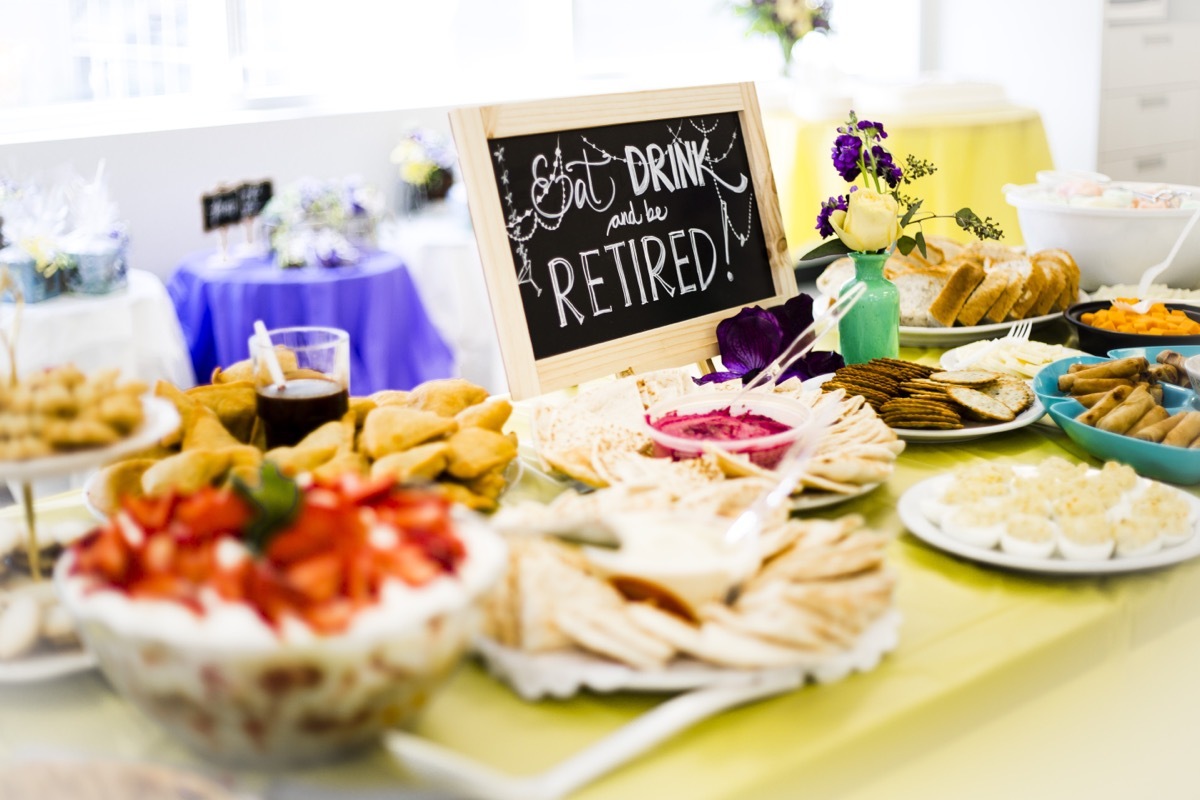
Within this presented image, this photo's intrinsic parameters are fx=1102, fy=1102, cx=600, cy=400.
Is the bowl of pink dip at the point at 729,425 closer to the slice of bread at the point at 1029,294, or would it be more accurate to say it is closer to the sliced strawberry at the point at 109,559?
the sliced strawberry at the point at 109,559

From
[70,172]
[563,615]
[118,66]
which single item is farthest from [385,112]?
[563,615]

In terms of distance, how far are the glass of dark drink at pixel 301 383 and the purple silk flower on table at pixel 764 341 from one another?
0.46m

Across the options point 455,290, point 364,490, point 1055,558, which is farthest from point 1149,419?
point 455,290

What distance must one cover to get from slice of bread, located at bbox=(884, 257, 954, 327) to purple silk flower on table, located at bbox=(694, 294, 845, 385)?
0.38 meters

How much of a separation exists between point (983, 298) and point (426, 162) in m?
3.32

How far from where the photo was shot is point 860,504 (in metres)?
1.13

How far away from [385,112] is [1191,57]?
367 cm

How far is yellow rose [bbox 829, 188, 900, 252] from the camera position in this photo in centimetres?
143

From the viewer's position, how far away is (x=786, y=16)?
4.70 meters

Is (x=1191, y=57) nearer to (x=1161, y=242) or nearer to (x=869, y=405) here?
(x=1161, y=242)

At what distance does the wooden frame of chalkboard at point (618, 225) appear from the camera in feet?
4.24

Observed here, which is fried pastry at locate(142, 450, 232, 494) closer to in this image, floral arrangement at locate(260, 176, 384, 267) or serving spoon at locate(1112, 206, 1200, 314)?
serving spoon at locate(1112, 206, 1200, 314)

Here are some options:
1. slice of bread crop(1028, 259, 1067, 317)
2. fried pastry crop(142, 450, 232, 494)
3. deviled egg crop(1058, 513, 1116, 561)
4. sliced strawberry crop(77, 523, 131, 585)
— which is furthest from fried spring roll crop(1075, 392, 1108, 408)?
sliced strawberry crop(77, 523, 131, 585)

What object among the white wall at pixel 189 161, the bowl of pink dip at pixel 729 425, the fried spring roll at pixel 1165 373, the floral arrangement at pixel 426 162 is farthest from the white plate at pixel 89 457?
the floral arrangement at pixel 426 162
